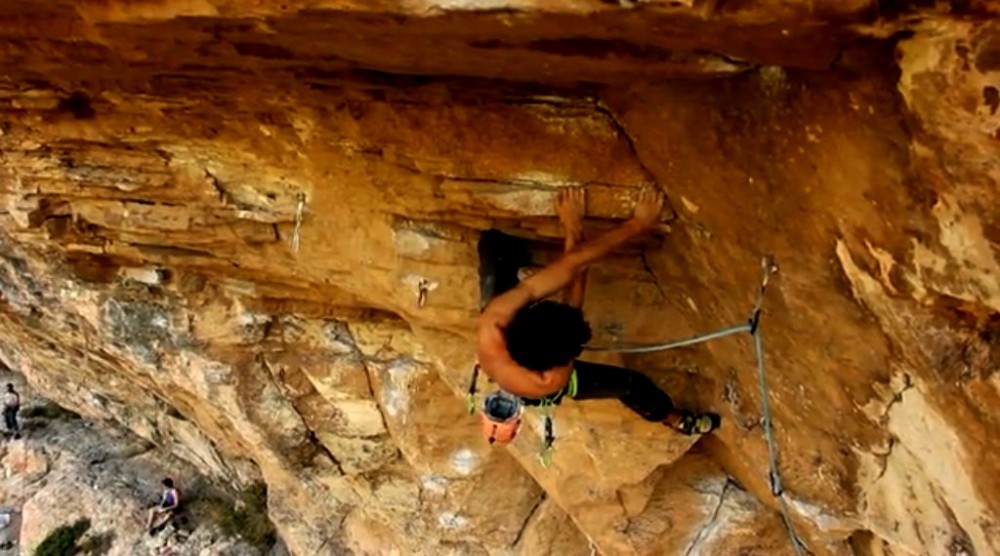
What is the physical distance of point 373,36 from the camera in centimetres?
225

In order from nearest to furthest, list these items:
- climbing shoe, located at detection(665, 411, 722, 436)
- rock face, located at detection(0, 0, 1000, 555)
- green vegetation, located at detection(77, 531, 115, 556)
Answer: rock face, located at detection(0, 0, 1000, 555) → climbing shoe, located at detection(665, 411, 722, 436) → green vegetation, located at detection(77, 531, 115, 556)

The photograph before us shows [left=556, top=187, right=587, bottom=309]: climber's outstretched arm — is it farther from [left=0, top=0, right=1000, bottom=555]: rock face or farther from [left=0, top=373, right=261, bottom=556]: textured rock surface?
[left=0, top=373, right=261, bottom=556]: textured rock surface

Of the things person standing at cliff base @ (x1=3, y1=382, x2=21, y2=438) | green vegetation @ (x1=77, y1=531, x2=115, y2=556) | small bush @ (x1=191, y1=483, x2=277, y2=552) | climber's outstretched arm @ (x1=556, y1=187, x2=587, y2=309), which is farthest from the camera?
person standing at cliff base @ (x1=3, y1=382, x2=21, y2=438)

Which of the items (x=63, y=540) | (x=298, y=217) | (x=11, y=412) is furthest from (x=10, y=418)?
(x=298, y=217)

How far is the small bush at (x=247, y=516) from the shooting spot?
23.1 feet

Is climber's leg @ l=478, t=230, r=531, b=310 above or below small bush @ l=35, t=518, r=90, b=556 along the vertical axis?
above

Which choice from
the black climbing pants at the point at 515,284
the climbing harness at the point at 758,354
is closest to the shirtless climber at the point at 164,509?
the climbing harness at the point at 758,354

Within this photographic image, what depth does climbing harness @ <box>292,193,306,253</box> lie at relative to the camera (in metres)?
3.79

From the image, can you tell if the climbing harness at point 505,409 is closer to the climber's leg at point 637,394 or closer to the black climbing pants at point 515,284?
the climber's leg at point 637,394

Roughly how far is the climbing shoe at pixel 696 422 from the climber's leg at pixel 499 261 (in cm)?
86

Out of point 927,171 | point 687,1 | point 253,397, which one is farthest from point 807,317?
point 253,397

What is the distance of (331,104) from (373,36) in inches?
40.4

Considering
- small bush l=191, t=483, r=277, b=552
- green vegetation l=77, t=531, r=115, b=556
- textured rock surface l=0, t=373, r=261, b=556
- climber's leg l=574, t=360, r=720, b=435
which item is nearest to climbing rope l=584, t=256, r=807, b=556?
climber's leg l=574, t=360, r=720, b=435

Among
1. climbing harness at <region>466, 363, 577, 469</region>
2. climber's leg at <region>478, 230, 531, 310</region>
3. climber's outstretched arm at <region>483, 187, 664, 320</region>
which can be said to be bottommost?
climbing harness at <region>466, 363, 577, 469</region>
